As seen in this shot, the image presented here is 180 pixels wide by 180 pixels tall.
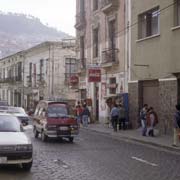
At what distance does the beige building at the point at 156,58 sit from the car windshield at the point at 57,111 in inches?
233

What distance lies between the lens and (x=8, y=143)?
469 inches

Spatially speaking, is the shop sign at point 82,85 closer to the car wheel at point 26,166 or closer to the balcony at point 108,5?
the balcony at point 108,5

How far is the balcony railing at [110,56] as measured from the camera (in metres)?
33.5

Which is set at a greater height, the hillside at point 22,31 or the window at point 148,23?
the hillside at point 22,31

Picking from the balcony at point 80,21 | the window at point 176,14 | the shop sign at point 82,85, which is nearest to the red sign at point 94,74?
the shop sign at point 82,85

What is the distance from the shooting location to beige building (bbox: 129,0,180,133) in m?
24.8

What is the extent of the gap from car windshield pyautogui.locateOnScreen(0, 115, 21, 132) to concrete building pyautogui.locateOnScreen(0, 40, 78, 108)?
30.0 metres

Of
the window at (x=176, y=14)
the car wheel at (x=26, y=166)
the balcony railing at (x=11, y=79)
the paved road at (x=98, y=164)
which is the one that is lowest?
the paved road at (x=98, y=164)

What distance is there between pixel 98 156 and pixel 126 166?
255 centimetres

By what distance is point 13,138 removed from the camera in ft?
40.6

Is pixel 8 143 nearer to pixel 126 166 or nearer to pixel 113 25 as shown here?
pixel 126 166

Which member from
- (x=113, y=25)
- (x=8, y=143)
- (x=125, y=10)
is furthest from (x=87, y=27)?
(x=8, y=143)

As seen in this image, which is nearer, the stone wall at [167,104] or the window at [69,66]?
the stone wall at [167,104]

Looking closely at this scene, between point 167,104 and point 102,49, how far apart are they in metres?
12.3
